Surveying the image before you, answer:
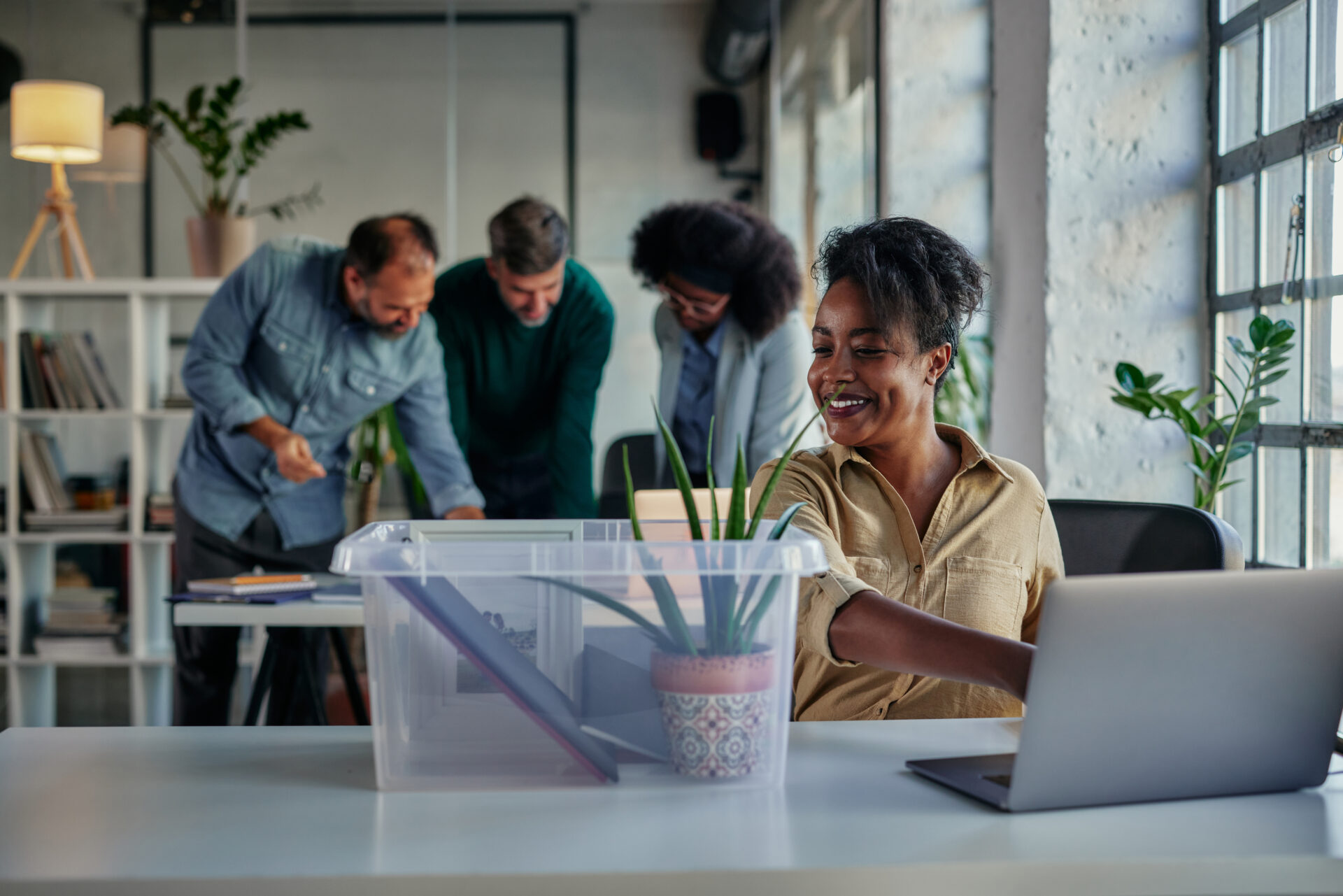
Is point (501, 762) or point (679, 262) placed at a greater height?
point (679, 262)

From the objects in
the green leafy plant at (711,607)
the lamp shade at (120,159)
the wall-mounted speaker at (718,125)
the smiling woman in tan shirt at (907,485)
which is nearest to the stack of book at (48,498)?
the lamp shade at (120,159)

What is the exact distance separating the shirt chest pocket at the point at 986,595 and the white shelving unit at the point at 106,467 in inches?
138

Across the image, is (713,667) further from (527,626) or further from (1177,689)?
(1177,689)

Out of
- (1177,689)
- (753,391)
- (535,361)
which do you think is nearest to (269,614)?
(535,361)

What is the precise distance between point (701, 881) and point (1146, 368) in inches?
99.9

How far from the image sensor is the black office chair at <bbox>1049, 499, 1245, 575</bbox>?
5.23 ft

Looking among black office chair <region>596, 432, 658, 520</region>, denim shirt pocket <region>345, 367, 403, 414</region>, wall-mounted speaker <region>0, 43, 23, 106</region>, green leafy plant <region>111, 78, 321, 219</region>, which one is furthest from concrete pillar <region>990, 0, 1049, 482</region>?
wall-mounted speaker <region>0, 43, 23, 106</region>

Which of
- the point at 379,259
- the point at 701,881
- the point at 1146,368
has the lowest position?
the point at 701,881

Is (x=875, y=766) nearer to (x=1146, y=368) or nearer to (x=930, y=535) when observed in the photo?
(x=930, y=535)

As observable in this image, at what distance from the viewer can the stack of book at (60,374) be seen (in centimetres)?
421

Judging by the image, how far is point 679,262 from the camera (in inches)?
118

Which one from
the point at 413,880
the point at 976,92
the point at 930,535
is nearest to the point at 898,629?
the point at 930,535

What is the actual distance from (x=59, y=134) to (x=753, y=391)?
9.18 ft

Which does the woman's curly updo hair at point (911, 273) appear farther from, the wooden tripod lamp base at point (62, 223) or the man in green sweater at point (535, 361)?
the wooden tripod lamp base at point (62, 223)
